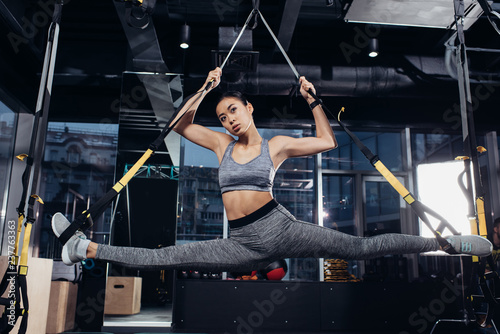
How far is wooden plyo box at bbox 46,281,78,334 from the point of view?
467 centimetres

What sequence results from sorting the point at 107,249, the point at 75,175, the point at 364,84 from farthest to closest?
the point at 75,175
the point at 364,84
the point at 107,249

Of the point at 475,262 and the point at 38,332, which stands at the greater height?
the point at 475,262

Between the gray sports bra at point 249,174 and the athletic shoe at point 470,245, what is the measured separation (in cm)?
99

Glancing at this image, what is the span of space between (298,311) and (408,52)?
4165 millimetres

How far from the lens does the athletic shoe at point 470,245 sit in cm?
207

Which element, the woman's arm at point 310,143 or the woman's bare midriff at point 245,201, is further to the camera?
the woman's arm at point 310,143

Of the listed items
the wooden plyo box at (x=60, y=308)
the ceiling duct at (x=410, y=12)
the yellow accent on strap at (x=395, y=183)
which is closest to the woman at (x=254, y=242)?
the yellow accent on strap at (x=395, y=183)

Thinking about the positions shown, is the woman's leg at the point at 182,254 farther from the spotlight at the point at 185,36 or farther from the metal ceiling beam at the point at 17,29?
the metal ceiling beam at the point at 17,29

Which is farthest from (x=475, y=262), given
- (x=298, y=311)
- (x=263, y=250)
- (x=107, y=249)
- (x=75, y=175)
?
(x=75, y=175)

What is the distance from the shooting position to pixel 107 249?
1997 mm

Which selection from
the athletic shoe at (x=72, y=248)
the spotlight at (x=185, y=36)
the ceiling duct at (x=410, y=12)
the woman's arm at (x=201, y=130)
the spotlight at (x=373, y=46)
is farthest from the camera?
the spotlight at (x=373, y=46)

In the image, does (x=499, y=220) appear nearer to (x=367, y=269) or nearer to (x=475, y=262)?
(x=367, y=269)

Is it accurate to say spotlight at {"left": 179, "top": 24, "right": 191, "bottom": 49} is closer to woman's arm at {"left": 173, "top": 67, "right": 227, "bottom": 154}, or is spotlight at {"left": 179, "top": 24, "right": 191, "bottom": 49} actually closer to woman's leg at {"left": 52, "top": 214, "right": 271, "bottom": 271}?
woman's arm at {"left": 173, "top": 67, "right": 227, "bottom": 154}

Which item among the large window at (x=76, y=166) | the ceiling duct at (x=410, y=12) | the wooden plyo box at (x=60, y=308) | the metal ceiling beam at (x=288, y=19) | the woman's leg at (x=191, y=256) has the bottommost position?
the wooden plyo box at (x=60, y=308)
